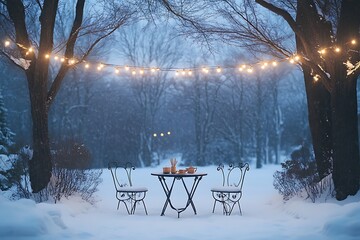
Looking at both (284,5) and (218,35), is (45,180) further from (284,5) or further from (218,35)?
(284,5)

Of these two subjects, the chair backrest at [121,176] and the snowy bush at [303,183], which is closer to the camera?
the snowy bush at [303,183]

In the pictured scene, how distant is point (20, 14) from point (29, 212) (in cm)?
394

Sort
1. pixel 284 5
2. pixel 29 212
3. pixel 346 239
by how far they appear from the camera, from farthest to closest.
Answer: pixel 284 5 → pixel 29 212 → pixel 346 239

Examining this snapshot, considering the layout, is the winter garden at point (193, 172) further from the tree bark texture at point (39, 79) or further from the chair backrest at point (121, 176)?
the chair backrest at point (121, 176)

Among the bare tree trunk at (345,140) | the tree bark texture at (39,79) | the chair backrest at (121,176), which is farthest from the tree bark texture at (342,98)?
the tree bark texture at (39,79)

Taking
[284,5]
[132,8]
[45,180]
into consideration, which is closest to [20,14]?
[132,8]

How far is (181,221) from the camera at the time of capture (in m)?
5.80

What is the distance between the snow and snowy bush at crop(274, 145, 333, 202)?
0.22 metres

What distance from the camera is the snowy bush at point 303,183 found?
21.2 ft

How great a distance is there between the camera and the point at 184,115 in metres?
26.8

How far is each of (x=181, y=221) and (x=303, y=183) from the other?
112 inches

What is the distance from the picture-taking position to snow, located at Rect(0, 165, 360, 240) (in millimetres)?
4281

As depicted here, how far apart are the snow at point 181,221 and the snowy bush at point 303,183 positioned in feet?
0.72

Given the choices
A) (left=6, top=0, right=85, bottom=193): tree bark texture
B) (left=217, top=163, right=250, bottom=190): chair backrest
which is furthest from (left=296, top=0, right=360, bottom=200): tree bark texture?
(left=6, top=0, right=85, bottom=193): tree bark texture
